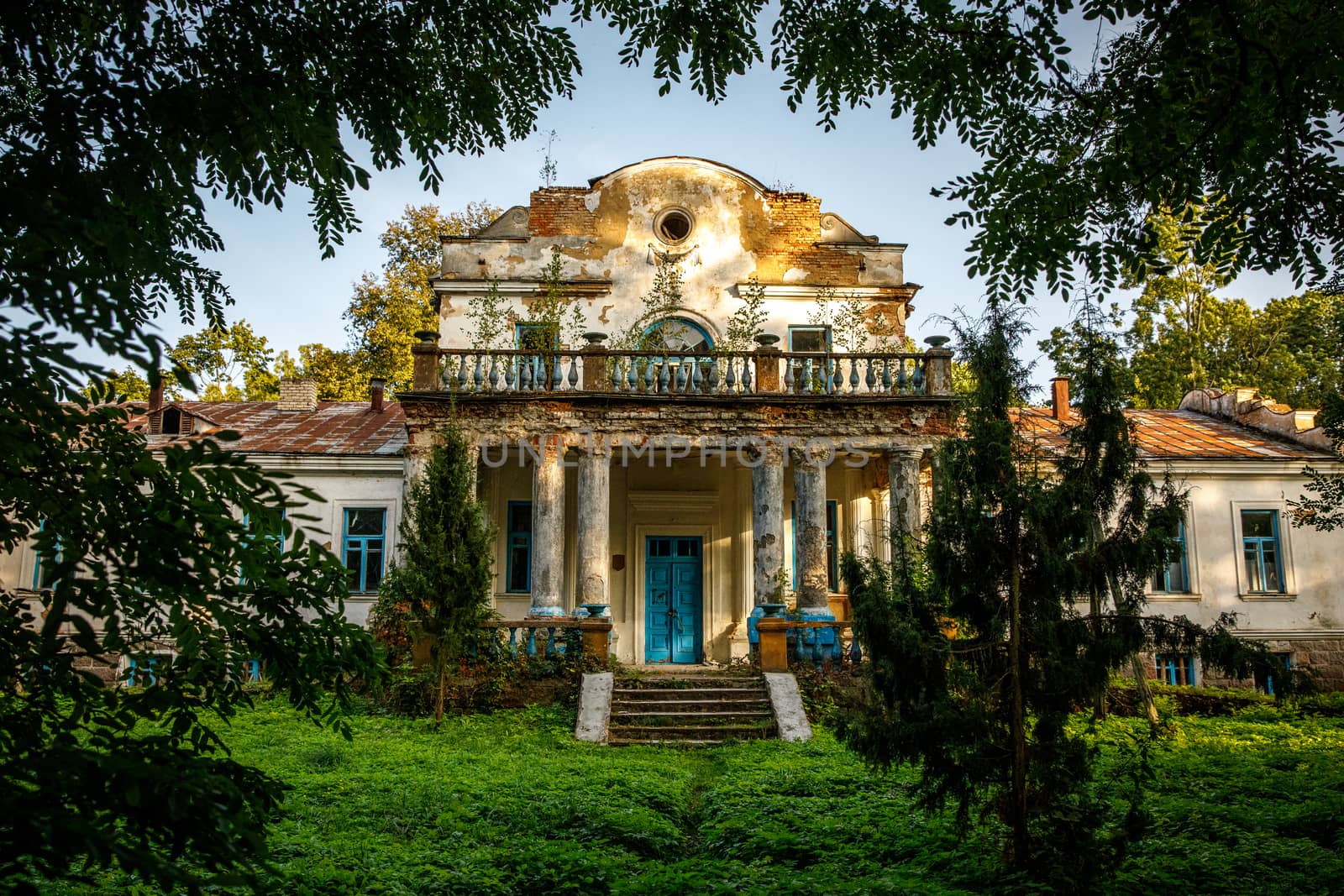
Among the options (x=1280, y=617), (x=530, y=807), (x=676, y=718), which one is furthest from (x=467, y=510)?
(x=1280, y=617)

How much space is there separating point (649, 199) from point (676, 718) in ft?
32.4

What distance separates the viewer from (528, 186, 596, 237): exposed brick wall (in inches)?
733

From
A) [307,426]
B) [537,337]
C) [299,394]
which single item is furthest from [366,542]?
[299,394]

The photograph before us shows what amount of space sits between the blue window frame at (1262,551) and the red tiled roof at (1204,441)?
1211 millimetres

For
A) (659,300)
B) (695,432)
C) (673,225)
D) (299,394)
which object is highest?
(673,225)

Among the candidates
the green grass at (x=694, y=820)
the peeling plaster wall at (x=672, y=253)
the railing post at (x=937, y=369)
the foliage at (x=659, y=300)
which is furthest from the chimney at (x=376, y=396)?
the railing post at (x=937, y=369)

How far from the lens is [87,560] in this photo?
132 inches

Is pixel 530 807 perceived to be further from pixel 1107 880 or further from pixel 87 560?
pixel 87 560

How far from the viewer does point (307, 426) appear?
2056cm

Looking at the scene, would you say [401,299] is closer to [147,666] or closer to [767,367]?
[767,367]

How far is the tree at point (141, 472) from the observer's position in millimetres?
2682

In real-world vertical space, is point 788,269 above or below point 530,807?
above

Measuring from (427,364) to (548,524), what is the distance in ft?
10.8

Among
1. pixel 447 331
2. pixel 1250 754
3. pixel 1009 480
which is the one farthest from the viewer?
pixel 447 331
